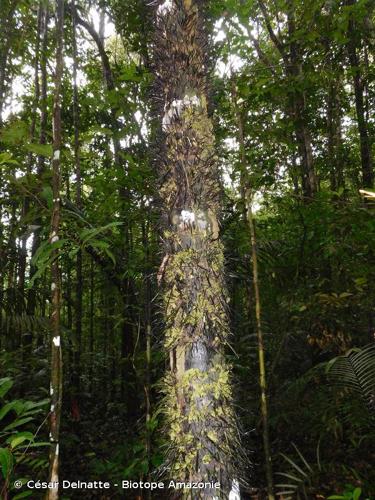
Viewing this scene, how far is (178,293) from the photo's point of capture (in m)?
1.35

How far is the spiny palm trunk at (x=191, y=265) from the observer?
49.7 inches

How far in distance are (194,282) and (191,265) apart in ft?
0.22

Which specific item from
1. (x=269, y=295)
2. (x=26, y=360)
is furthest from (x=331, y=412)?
(x=26, y=360)

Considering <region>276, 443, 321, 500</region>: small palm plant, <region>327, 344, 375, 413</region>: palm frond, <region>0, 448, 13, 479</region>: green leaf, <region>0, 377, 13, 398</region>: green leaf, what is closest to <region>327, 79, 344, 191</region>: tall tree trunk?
<region>327, 344, 375, 413</region>: palm frond

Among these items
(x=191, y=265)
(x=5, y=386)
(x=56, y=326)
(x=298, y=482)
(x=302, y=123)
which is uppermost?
(x=302, y=123)

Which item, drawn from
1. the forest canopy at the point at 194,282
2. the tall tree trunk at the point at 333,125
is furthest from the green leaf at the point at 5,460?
the tall tree trunk at the point at 333,125

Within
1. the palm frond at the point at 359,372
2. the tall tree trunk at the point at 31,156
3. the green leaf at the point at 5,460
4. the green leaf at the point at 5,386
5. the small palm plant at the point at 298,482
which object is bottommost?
the small palm plant at the point at 298,482

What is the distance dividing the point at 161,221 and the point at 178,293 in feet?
1.06

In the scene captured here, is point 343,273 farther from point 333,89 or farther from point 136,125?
point 333,89

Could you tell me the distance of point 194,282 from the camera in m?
1.34

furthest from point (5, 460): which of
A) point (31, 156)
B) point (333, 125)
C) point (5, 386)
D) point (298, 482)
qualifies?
point (333, 125)

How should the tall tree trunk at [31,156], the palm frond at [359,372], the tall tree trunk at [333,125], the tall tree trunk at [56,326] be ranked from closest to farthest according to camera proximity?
the tall tree trunk at [56,326] < the palm frond at [359,372] < the tall tree trunk at [31,156] < the tall tree trunk at [333,125]

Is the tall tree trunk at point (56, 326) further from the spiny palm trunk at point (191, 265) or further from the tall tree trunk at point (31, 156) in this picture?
the tall tree trunk at point (31, 156)

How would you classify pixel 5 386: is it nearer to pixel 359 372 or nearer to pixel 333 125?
pixel 359 372
